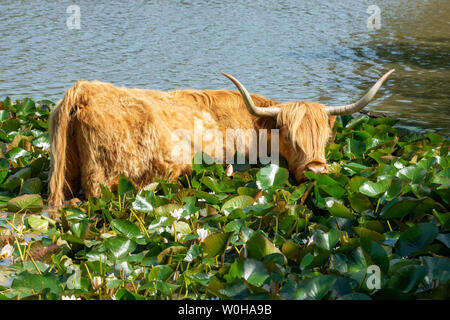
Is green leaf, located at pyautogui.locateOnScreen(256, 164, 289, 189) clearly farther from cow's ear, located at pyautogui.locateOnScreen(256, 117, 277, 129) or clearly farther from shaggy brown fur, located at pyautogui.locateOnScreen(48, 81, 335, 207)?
cow's ear, located at pyautogui.locateOnScreen(256, 117, 277, 129)

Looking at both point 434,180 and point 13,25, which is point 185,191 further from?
point 13,25

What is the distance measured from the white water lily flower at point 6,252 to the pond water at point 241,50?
5.03 m

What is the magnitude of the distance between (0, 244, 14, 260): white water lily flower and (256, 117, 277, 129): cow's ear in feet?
7.40

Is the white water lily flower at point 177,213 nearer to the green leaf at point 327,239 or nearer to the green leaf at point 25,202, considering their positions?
the green leaf at point 327,239

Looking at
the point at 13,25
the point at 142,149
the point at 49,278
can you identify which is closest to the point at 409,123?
the point at 142,149

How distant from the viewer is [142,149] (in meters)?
4.30

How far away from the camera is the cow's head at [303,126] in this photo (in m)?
4.46

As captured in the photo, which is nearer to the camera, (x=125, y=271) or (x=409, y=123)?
(x=125, y=271)

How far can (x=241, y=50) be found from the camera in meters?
11.5

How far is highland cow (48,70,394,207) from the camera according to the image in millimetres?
4145

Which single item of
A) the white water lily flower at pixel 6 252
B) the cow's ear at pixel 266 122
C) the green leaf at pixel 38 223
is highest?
the cow's ear at pixel 266 122

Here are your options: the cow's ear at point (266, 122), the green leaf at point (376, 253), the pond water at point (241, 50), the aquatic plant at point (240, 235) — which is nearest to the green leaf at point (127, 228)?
the aquatic plant at point (240, 235)

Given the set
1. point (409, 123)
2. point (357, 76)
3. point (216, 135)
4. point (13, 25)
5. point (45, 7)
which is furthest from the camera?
point (45, 7)
